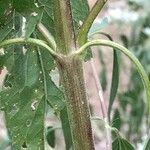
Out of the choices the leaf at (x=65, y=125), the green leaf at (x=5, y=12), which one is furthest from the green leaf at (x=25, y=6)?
the leaf at (x=65, y=125)

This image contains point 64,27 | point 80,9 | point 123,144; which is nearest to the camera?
point 64,27

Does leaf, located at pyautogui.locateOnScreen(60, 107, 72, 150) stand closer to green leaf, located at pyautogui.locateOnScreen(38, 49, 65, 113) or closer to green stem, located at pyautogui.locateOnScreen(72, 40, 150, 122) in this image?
green leaf, located at pyautogui.locateOnScreen(38, 49, 65, 113)

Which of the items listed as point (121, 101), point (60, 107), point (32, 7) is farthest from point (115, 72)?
point (121, 101)

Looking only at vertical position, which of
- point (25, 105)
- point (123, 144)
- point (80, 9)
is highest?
point (80, 9)

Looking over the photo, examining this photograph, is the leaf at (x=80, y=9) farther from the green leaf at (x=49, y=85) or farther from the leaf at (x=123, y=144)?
the leaf at (x=123, y=144)

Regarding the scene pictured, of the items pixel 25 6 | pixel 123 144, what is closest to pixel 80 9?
pixel 25 6

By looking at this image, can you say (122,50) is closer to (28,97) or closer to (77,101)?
(77,101)

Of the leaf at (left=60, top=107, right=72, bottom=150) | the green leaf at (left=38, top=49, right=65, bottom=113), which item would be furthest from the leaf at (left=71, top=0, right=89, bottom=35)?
the leaf at (left=60, top=107, right=72, bottom=150)

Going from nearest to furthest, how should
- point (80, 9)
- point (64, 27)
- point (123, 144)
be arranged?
1. point (64, 27)
2. point (80, 9)
3. point (123, 144)

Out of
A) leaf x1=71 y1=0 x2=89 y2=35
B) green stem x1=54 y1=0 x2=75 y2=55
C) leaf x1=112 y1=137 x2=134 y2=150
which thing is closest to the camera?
green stem x1=54 y1=0 x2=75 y2=55
